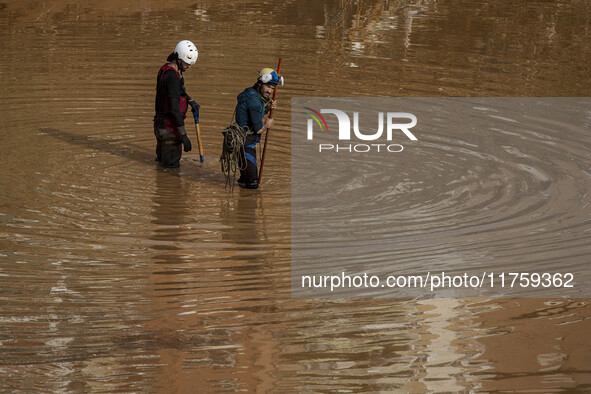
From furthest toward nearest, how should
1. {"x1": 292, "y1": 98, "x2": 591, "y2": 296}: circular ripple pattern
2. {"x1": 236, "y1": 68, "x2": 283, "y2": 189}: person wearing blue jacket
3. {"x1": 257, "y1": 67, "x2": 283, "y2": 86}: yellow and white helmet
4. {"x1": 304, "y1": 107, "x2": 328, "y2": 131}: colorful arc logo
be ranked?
{"x1": 304, "y1": 107, "x2": 328, "y2": 131}: colorful arc logo, {"x1": 236, "y1": 68, "x2": 283, "y2": 189}: person wearing blue jacket, {"x1": 257, "y1": 67, "x2": 283, "y2": 86}: yellow and white helmet, {"x1": 292, "y1": 98, "x2": 591, "y2": 296}: circular ripple pattern

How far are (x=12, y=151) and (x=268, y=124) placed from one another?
11.7 feet

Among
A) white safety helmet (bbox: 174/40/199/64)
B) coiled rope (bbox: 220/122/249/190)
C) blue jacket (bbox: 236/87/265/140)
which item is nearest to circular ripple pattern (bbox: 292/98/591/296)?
coiled rope (bbox: 220/122/249/190)

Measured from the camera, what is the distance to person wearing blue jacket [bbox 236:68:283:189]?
33.2 ft

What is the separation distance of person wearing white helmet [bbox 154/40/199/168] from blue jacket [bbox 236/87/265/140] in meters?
0.95

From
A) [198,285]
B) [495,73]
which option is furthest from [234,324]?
[495,73]

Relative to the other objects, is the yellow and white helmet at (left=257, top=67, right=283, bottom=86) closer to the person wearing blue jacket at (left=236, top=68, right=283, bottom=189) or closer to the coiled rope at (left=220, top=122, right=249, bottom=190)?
→ the person wearing blue jacket at (left=236, top=68, right=283, bottom=189)

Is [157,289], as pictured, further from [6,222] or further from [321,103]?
[321,103]

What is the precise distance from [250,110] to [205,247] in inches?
82.5

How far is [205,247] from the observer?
8789mm

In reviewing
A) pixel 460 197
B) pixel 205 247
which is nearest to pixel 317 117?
pixel 460 197

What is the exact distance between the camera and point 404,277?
322 inches

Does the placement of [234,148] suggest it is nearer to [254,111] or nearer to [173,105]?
[254,111]
